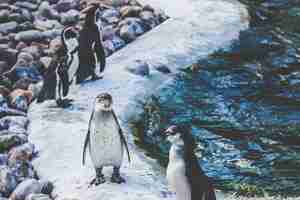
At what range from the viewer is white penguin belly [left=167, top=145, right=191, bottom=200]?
5.16 m

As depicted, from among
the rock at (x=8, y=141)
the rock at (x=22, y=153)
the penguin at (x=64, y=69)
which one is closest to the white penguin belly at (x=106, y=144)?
the rock at (x=22, y=153)

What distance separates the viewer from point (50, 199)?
6148 mm

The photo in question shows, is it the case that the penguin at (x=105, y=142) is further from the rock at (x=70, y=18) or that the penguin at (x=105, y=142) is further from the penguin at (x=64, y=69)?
the rock at (x=70, y=18)

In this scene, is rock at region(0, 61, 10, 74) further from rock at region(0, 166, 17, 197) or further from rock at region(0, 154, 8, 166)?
rock at region(0, 166, 17, 197)

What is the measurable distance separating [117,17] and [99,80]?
8.57 ft

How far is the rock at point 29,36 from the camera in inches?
404

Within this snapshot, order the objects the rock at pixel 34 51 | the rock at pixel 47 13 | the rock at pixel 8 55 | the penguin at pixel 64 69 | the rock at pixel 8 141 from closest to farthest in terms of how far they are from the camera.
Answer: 1. the rock at pixel 8 141
2. the penguin at pixel 64 69
3. the rock at pixel 8 55
4. the rock at pixel 34 51
5. the rock at pixel 47 13

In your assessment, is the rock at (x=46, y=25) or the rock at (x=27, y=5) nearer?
the rock at (x=46, y=25)

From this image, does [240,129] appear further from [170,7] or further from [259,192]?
[170,7]

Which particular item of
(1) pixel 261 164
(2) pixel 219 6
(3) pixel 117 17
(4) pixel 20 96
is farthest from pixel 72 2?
(1) pixel 261 164

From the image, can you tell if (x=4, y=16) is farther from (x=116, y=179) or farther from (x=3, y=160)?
(x=116, y=179)

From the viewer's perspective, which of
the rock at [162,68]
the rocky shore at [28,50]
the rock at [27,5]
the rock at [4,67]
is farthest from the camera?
the rock at [27,5]

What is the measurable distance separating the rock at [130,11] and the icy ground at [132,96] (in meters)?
0.42

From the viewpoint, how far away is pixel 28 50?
32.2 feet
